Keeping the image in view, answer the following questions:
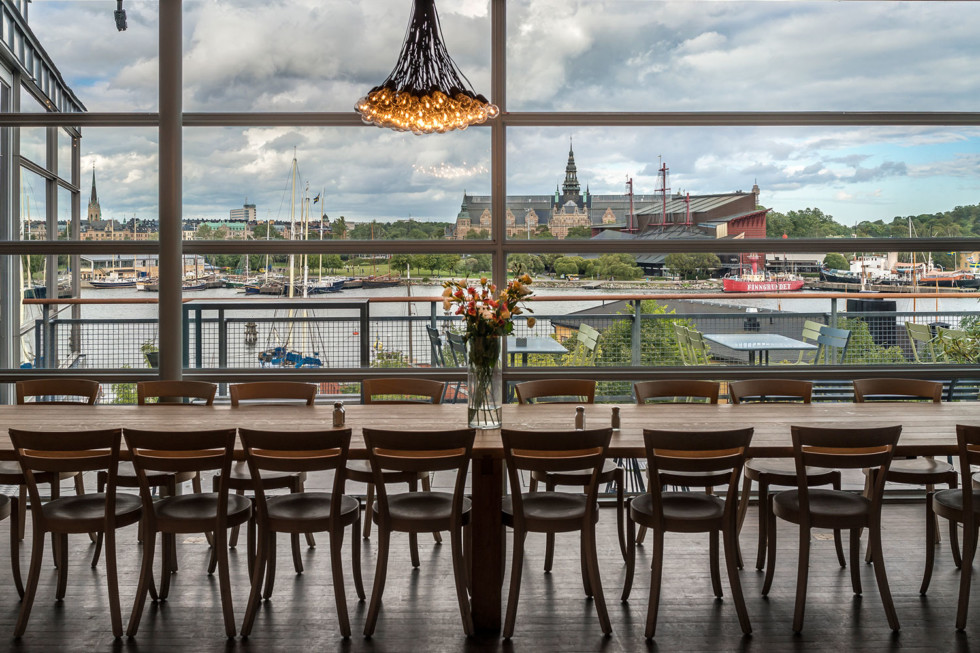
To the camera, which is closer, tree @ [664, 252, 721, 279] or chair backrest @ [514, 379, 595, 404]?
chair backrest @ [514, 379, 595, 404]

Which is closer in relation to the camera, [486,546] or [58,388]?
[486,546]

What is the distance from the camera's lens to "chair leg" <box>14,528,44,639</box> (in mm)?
3285

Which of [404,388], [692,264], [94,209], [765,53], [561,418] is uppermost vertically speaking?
[765,53]

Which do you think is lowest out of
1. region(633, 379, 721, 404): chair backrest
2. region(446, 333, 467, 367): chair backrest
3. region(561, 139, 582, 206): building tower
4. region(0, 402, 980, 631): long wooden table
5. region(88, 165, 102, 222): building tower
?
region(0, 402, 980, 631): long wooden table

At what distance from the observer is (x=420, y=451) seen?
10.8ft

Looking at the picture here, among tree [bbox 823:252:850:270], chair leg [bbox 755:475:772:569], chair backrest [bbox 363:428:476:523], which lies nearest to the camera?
chair backrest [bbox 363:428:476:523]

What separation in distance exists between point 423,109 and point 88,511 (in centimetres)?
246

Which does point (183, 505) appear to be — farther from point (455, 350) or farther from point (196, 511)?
point (455, 350)

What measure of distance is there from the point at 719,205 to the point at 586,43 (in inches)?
59.7

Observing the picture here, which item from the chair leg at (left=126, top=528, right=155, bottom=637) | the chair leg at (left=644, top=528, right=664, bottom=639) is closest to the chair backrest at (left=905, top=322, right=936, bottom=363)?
the chair leg at (left=644, top=528, right=664, bottom=639)

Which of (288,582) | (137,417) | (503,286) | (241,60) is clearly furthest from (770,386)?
(241,60)

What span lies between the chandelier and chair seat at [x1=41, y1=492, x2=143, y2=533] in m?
2.19

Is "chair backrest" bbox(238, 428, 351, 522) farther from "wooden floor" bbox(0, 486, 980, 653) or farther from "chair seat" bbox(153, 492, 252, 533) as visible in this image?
"wooden floor" bbox(0, 486, 980, 653)

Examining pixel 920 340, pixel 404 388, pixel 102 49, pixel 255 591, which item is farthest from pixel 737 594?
pixel 102 49
